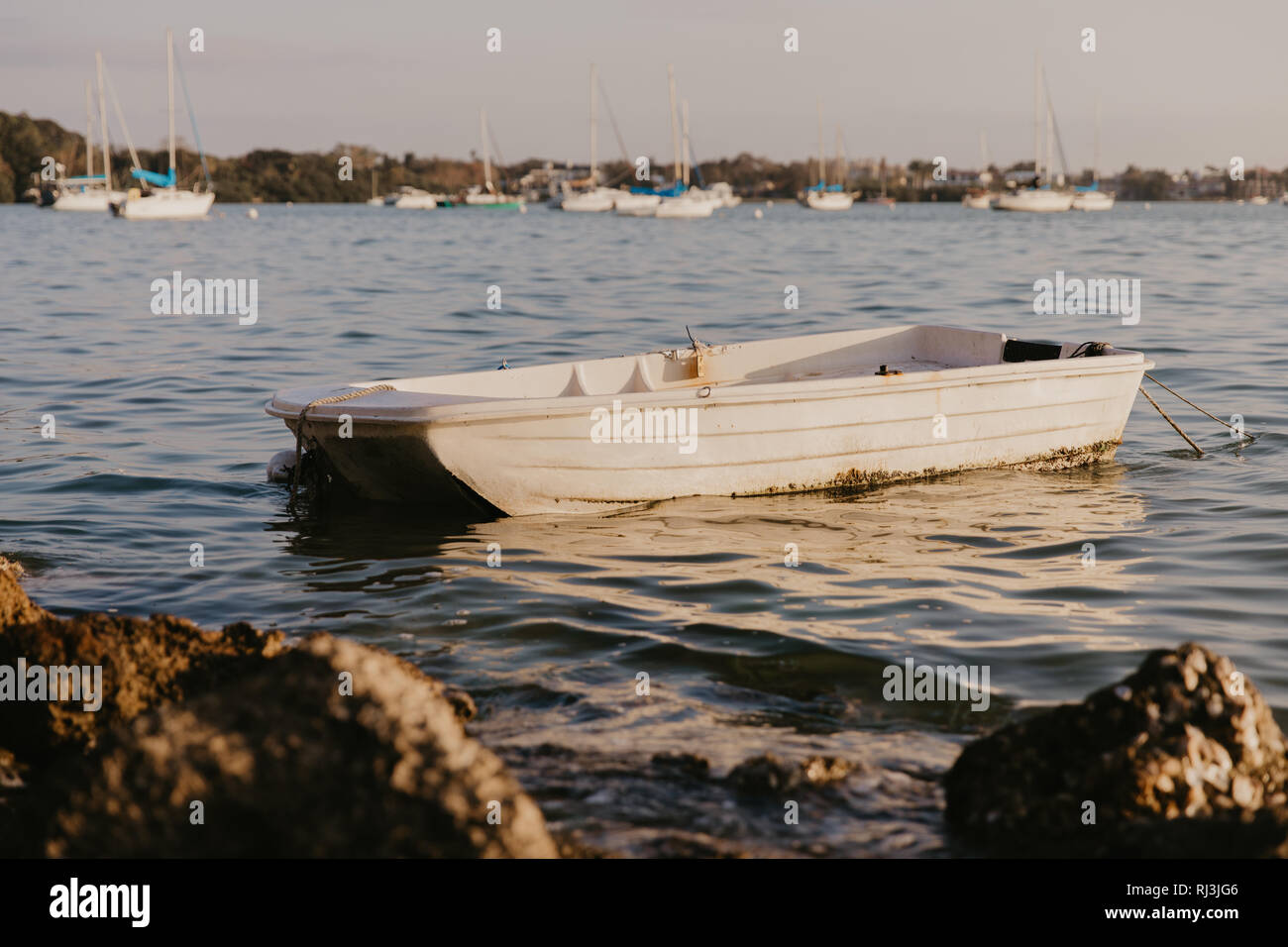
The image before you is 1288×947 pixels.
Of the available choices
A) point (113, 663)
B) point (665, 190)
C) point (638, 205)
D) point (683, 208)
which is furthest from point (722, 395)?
point (638, 205)

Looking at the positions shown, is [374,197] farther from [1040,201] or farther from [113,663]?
[113,663]

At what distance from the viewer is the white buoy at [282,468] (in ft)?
32.2

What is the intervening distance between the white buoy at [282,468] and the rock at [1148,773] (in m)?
6.82

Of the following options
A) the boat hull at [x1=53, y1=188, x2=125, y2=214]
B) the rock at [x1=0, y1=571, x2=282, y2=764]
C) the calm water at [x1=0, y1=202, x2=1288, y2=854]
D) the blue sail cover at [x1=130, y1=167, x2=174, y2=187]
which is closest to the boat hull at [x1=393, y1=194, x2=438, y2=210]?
the boat hull at [x1=53, y1=188, x2=125, y2=214]

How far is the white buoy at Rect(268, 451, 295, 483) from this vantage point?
981 cm

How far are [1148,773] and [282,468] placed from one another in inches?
289

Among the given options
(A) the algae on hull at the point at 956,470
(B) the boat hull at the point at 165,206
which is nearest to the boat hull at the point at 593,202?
(B) the boat hull at the point at 165,206

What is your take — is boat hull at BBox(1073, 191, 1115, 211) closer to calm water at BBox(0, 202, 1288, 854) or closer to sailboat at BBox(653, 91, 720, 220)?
sailboat at BBox(653, 91, 720, 220)

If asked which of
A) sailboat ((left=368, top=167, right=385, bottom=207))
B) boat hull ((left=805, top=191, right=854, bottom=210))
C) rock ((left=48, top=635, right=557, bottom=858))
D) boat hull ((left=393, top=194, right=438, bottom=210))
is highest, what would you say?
sailboat ((left=368, top=167, right=385, bottom=207))

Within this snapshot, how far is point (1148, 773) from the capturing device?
4020 millimetres

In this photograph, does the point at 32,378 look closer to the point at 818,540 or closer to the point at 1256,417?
the point at 818,540

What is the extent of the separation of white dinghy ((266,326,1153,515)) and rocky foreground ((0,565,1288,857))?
10.7ft
